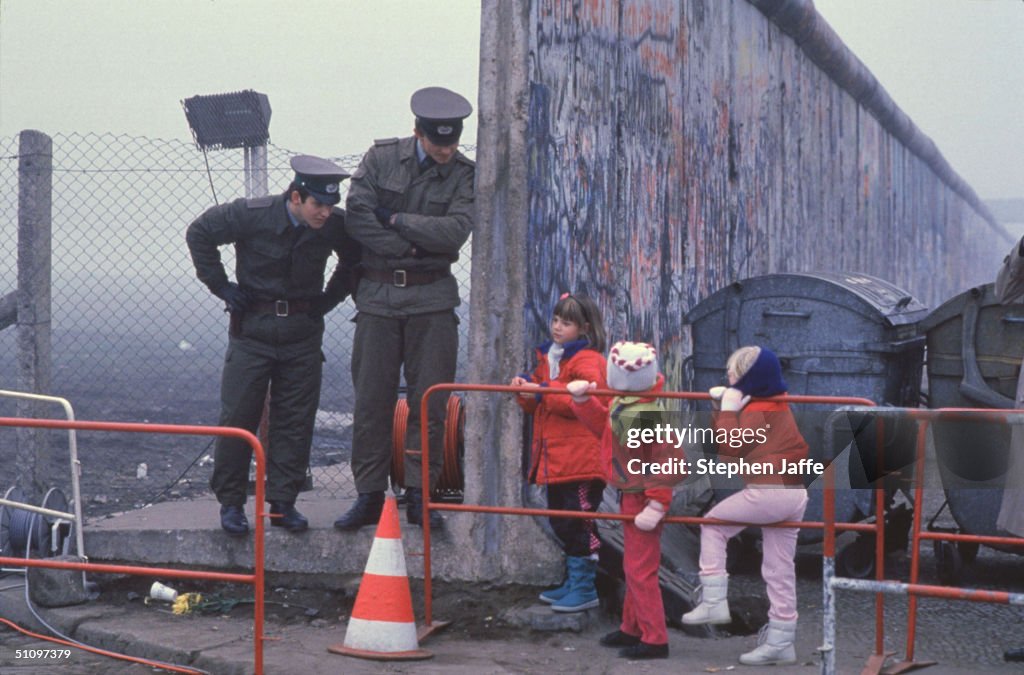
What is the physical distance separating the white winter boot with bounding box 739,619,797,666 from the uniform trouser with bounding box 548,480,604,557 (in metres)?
0.97

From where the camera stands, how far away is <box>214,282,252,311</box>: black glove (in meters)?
7.01

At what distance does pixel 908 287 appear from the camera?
25.5 m

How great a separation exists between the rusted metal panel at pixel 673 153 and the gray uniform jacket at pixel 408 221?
1.26 ft

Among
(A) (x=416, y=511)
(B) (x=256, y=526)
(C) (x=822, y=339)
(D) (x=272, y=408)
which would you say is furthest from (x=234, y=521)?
(C) (x=822, y=339)

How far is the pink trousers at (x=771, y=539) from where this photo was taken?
231 inches

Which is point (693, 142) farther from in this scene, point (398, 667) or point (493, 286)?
point (398, 667)

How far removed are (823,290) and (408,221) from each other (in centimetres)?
252

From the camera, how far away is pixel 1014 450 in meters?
6.03

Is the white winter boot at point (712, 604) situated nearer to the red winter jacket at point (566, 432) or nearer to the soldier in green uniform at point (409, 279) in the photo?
the red winter jacket at point (566, 432)

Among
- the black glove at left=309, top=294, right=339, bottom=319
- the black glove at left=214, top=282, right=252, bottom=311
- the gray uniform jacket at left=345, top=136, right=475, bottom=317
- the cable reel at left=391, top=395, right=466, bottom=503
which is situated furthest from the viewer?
the cable reel at left=391, top=395, right=466, bottom=503

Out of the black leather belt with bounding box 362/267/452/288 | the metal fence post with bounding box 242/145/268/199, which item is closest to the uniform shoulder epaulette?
the black leather belt with bounding box 362/267/452/288

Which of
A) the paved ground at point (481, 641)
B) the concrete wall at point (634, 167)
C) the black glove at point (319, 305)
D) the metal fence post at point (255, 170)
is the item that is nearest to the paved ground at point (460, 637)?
the paved ground at point (481, 641)

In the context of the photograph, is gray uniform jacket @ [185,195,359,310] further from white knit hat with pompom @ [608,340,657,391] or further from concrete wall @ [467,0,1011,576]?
white knit hat with pompom @ [608,340,657,391]

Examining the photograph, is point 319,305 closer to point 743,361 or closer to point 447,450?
point 447,450
